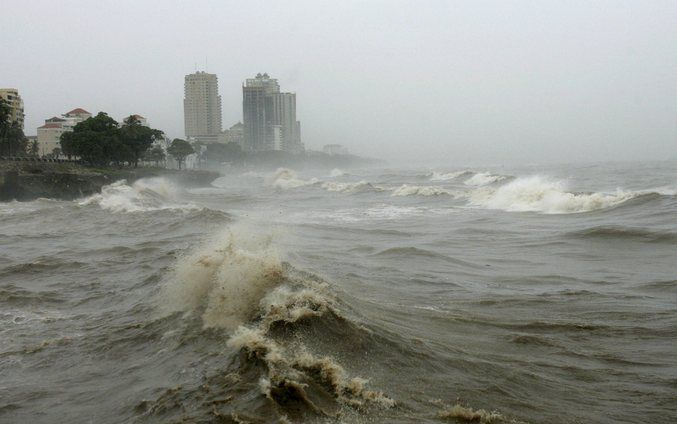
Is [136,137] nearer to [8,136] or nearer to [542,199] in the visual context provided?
[8,136]

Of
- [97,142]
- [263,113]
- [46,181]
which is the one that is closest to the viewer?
[46,181]

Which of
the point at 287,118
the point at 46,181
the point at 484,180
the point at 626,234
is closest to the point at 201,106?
the point at 287,118

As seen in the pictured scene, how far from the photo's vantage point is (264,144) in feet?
563

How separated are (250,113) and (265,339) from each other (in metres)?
171

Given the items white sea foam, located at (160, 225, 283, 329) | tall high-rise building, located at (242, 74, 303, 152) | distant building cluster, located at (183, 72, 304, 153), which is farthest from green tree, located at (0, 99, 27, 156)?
tall high-rise building, located at (242, 74, 303, 152)

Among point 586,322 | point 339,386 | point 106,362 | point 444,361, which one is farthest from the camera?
point 586,322

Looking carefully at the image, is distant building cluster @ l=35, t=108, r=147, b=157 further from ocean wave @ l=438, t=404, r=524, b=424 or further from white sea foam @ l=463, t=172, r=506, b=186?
ocean wave @ l=438, t=404, r=524, b=424

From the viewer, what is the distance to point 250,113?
562ft

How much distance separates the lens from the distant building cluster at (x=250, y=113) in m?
162

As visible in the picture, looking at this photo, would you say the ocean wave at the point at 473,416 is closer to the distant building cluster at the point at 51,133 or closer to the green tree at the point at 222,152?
the distant building cluster at the point at 51,133

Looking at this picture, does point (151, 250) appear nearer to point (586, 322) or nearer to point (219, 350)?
point (219, 350)

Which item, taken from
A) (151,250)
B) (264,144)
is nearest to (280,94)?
(264,144)

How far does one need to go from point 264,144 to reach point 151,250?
160867 mm

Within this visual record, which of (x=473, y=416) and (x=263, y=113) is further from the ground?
(x=263, y=113)
